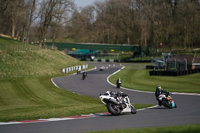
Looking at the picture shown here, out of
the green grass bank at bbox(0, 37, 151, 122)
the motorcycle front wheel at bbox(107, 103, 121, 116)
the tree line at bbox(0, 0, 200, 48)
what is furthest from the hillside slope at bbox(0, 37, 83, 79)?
the motorcycle front wheel at bbox(107, 103, 121, 116)

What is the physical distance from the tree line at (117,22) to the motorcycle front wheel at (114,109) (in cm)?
5710

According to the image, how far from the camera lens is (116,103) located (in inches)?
682

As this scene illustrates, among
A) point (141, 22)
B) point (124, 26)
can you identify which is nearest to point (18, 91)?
point (141, 22)

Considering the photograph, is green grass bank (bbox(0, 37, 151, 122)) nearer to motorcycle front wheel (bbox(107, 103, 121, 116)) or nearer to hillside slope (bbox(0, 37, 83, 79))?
hillside slope (bbox(0, 37, 83, 79))

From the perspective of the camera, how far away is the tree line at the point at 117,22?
80812mm

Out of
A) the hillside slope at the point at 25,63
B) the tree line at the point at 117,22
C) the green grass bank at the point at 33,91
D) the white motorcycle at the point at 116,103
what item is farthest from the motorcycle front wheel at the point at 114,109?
the tree line at the point at 117,22

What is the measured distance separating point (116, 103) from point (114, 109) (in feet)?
1.08

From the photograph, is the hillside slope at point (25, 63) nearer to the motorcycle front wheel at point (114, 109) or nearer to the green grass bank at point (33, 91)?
the green grass bank at point (33, 91)

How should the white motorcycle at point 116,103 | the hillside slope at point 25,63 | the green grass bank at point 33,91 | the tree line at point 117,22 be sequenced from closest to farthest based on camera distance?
the white motorcycle at point 116,103 → the green grass bank at point 33,91 → the hillside slope at point 25,63 → the tree line at point 117,22

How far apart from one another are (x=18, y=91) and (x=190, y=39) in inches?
3424

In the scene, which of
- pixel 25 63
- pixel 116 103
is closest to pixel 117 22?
pixel 25 63

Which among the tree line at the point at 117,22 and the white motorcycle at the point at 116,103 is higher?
the tree line at the point at 117,22

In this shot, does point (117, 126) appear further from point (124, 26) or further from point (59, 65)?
point (124, 26)

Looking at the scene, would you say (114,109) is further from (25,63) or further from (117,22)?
(117,22)
